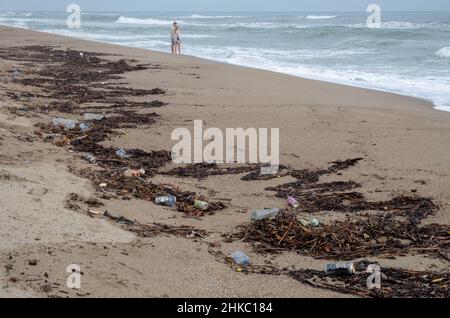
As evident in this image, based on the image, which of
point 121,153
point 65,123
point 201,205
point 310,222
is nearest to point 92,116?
point 65,123

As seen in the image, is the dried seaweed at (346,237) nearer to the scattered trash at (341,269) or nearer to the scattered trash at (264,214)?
the scattered trash at (264,214)

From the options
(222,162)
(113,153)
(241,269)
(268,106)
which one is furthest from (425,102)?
(241,269)

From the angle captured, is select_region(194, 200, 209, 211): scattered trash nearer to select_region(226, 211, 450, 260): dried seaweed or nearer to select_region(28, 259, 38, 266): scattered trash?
select_region(226, 211, 450, 260): dried seaweed

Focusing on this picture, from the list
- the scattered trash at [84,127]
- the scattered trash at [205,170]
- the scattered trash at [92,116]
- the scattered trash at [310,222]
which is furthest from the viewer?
the scattered trash at [92,116]

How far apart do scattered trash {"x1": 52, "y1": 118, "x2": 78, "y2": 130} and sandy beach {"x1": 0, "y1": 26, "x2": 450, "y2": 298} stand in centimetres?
26

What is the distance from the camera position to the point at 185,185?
17.4ft

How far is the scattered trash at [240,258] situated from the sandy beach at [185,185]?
0.31 feet

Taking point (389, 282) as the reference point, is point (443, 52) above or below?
above

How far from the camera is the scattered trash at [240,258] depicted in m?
3.43

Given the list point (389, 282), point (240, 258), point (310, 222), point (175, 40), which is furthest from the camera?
point (175, 40)

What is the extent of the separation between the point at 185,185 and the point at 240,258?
194cm

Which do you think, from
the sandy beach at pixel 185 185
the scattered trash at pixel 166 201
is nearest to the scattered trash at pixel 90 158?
the sandy beach at pixel 185 185

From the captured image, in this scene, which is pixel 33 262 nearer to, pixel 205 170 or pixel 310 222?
pixel 310 222
